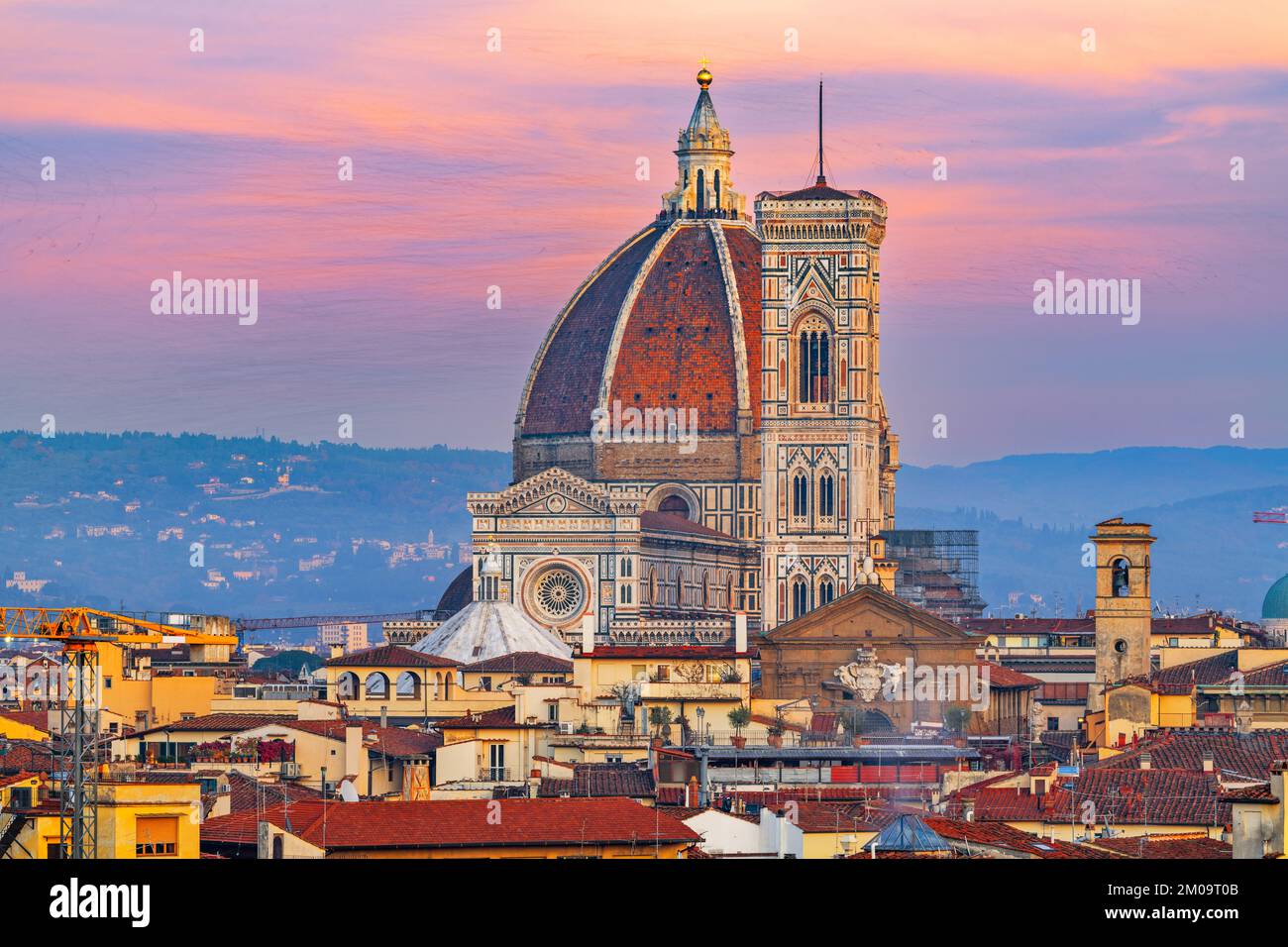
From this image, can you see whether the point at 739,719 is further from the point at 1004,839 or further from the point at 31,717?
the point at 1004,839

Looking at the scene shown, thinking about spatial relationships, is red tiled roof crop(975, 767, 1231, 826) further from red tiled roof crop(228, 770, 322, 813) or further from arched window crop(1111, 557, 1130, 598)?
arched window crop(1111, 557, 1130, 598)

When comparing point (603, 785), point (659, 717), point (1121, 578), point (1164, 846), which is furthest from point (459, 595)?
point (1164, 846)

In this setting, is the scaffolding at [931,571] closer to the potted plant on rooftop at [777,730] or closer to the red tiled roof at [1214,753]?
the potted plant on rooftop at [777,730]

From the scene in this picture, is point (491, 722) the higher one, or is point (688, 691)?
point (688, 691)

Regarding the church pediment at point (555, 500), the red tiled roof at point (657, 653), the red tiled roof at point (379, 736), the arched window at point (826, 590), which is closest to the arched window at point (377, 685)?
the red tiled roof at point (657, 653)

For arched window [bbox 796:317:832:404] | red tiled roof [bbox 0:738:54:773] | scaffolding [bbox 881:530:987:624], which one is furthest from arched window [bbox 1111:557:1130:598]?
scaffolding [bbox 881:530:987:624]

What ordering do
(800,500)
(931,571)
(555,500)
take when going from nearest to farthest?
(555,500)
(800,500)
(931,571)
